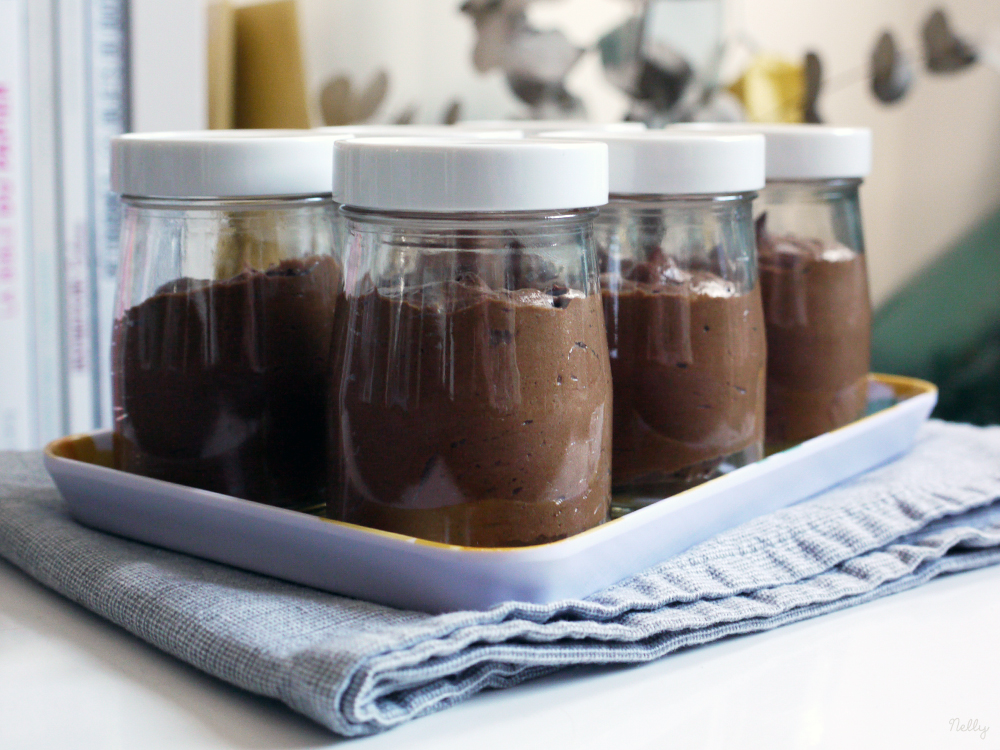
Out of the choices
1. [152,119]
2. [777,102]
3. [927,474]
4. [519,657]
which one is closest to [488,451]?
[519,657]

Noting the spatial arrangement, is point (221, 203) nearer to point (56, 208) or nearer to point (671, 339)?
point (671, 339)

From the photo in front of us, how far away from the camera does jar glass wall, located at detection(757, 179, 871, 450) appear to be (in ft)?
2.47

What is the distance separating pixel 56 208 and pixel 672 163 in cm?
63

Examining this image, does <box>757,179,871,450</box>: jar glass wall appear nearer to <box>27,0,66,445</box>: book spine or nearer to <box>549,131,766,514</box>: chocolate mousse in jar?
<box>549,131,766,514</box>: chocolate mousse in jar

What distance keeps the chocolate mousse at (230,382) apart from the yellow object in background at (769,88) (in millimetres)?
876

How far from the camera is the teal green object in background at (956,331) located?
135 cm

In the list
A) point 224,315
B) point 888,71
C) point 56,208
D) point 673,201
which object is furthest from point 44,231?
point 888,71

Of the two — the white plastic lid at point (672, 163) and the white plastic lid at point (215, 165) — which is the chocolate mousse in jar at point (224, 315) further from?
the white plastic lid at point (672, 163)

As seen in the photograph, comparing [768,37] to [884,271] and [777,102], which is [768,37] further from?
[884,271]

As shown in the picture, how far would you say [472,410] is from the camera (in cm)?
50

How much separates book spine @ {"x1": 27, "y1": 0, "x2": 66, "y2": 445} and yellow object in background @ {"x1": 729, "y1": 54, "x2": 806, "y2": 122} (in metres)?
0.81

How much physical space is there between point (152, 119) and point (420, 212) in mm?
593

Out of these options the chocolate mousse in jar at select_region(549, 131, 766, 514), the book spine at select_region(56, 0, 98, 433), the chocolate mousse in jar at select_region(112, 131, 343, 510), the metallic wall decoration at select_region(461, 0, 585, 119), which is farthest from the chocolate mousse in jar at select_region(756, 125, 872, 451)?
the book spine at select_region(56, 0, 98, 433)

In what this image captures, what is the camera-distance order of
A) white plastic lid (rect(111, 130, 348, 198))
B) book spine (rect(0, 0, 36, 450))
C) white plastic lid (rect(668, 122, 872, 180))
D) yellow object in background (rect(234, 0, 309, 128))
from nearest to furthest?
white plastic lid (rect(111, 130, 348, 198)) → white plastic lid (rect(668, 122, 872, 180)) → book spine (rect(0, 0, 36, 450)) → yellow object in background (rect(234, 0, 309, 128))
